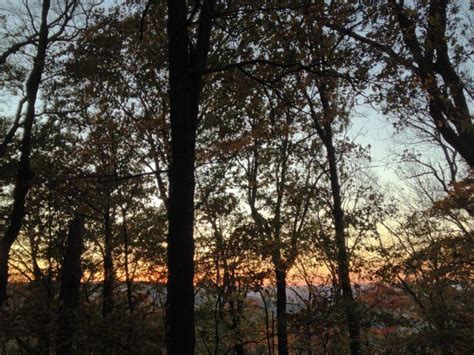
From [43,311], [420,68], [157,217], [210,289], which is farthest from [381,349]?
[43,311]

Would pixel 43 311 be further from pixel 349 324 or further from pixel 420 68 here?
pixel 349 324

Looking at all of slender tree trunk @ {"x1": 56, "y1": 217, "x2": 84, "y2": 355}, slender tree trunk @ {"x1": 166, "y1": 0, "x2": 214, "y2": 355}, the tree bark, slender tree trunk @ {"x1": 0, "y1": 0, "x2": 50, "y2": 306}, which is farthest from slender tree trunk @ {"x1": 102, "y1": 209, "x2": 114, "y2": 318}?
slender tree trunk @ {"x1": 166, "y1": 0, "x2": 214, "y2": 355}

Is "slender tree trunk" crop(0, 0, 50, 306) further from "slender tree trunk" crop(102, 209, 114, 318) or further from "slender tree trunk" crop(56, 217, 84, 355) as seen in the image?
"slender tree trunk" crop(56, 217, 84, 355)

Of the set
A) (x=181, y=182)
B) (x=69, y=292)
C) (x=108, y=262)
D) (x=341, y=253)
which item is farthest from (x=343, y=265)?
(x=181, y=182)

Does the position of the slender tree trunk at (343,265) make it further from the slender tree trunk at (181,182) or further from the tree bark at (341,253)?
the slender tree trunk at (181,182)

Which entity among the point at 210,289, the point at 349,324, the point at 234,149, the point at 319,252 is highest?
the point at 234,149

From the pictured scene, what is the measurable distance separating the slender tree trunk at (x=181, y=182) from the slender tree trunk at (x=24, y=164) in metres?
5.94

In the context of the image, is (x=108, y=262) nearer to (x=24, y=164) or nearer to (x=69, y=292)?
(x=24, y=164)

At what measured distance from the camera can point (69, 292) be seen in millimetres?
6719

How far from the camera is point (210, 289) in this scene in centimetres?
1380

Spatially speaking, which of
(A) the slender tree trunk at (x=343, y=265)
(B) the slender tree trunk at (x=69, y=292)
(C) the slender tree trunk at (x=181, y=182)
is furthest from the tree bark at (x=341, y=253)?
(B) the slender tree trunk at (x=69, y=292)

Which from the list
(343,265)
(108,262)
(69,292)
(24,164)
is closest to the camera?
(69,292)

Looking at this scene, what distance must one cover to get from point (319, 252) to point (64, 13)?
14.1 meters

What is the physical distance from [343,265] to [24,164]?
11.7 metres
